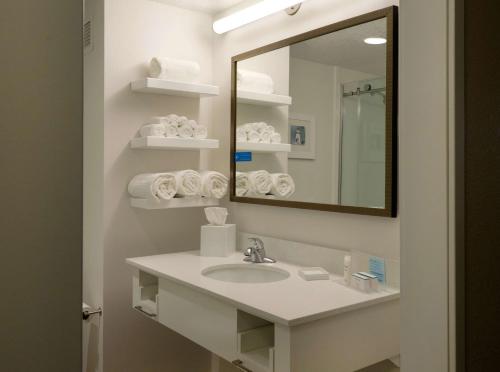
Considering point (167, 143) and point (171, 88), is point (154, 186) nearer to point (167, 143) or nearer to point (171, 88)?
point (167, 143)

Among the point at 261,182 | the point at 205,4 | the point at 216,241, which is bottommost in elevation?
the point at 216,241

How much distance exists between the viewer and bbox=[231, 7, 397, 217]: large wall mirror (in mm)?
1684

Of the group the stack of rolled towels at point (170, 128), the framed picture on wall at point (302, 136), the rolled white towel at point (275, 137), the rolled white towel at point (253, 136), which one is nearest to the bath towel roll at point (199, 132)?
the stack of rolled towels at point (170, 128)

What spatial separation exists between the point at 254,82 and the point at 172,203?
743 mm

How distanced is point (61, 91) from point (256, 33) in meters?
2.02

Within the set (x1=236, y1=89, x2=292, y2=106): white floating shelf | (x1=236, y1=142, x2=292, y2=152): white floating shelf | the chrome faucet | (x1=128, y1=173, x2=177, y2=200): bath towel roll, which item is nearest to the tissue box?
the chrome faucet

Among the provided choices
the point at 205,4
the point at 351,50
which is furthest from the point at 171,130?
the point at 351,50

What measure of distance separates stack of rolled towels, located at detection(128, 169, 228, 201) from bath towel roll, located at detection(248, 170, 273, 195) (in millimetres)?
164

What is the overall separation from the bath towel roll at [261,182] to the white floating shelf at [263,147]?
0.39ft

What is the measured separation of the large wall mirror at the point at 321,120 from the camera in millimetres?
1684

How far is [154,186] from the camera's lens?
6.88 feet

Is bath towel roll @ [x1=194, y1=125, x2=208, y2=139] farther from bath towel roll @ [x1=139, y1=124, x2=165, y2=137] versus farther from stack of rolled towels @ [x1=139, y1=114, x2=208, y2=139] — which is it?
bath towel roll @ [x1=139, y1=124, x2=165, y2=137]

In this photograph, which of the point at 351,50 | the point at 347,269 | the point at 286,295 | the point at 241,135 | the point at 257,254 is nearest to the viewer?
the point at 286,295

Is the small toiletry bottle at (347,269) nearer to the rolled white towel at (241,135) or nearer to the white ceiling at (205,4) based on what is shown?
the rolled white towel at (241,135)
